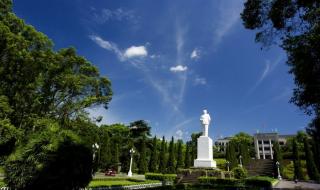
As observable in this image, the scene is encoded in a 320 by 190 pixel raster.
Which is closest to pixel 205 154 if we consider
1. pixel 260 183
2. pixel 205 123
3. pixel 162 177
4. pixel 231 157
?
pixel 205 123

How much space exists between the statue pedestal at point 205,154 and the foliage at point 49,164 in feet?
68.4

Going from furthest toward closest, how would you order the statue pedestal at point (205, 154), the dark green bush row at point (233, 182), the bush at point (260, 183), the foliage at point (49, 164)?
the statue pedestal at point (205, 154)
the dark green bush row at point (233, 182)
the bush at point (260, 183)
the foliage at point (49, 164)

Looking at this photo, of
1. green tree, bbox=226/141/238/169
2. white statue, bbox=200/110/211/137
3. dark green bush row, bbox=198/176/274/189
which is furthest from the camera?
green tree, bbox=226/141/238/169

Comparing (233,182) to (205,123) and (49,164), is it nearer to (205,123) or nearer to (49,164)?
(205,123)

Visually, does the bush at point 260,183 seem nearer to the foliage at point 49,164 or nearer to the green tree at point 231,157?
the foliage at point 49,164

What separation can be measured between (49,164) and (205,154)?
22754mm

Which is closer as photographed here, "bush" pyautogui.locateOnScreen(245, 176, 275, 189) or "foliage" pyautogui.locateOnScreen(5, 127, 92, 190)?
"foliage" pyautogui.locateOnScreen(5, 127, 92, 190)

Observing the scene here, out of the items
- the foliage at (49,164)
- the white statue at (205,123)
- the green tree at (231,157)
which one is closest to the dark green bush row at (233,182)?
the white statue at (205,123)

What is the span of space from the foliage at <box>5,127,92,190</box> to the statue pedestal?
20848 millimetres

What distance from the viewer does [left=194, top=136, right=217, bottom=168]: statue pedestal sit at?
29.3m

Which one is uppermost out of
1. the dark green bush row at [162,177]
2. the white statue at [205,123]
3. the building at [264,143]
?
the building at [264,143]

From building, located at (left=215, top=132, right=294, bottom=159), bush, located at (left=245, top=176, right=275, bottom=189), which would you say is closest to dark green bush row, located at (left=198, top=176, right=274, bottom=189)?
bush, located at (left=245, top=176, right=275, bottom=189)

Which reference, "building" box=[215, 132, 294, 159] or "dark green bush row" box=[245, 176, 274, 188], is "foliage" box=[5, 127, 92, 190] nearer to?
"dark green bush row" box=[245, 176, 274, 188]

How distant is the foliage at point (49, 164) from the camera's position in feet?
31.1
